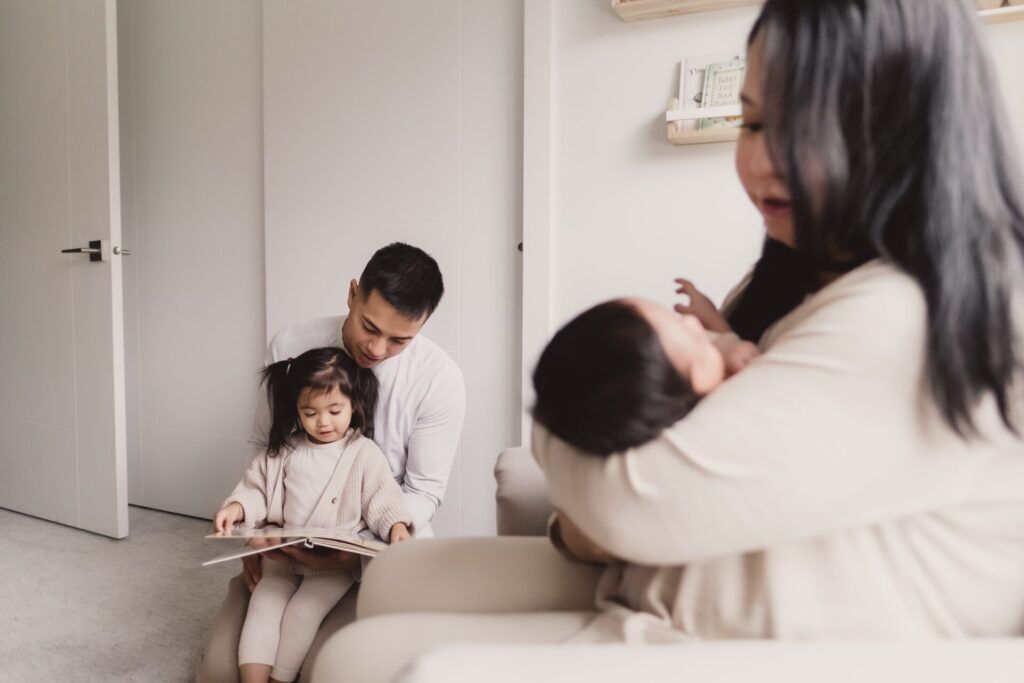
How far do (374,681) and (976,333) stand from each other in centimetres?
64

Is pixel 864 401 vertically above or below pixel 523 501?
above

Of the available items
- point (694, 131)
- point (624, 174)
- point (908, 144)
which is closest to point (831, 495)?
point (908, 144)

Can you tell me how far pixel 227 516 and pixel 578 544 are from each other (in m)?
0.99

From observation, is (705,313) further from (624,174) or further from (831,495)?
(624,174)

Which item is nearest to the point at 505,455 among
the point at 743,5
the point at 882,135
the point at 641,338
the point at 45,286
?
the point at 641,338

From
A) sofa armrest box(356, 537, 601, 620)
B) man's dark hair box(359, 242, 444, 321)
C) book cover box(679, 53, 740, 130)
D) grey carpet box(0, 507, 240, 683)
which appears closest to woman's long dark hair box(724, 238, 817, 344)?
sofa armrest box(356, 537, 601, 620)

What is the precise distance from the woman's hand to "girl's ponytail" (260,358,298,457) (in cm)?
98

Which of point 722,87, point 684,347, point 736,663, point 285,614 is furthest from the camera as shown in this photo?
point 722,87

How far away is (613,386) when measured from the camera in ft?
1.89

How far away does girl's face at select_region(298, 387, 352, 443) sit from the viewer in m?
1.58

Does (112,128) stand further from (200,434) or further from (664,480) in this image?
(664,480)

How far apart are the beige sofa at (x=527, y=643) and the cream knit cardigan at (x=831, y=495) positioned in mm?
74

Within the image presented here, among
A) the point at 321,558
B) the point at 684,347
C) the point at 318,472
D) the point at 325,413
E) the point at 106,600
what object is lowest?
the point at 106,600

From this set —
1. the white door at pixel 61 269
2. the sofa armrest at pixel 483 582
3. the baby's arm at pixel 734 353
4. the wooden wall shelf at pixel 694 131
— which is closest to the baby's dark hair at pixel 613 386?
the baby's arm at pixel 734 353
